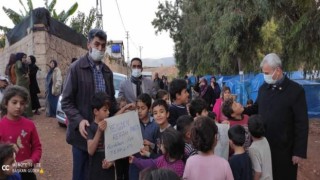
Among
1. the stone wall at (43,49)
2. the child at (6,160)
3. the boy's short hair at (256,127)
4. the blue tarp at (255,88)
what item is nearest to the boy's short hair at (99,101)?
the child at (6,160)

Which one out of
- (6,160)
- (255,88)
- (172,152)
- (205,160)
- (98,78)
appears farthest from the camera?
(255,88)

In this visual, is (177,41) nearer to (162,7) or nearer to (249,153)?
(162,7)

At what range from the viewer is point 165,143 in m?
2.93

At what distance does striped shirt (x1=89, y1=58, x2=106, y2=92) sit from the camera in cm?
346

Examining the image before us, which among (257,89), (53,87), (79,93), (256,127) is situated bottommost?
(257,89)

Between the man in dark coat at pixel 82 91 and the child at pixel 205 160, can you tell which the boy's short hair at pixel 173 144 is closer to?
the child at pixel 205 160

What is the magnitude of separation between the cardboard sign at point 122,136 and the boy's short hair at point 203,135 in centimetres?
51

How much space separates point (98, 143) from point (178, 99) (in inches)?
50.4

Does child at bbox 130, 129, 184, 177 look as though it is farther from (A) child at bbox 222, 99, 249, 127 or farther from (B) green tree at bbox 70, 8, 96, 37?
(B) green tree at bbox 70, 8, 96, 37

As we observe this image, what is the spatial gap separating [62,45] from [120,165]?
11648mm

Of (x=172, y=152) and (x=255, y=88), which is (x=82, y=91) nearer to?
(x=172, y=152)

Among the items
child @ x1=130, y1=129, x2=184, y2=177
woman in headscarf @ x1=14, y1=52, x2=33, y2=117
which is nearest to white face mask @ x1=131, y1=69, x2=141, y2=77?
child @ x1=130, y1=129, x2=184, y2=177

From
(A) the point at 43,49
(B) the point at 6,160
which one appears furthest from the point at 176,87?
(A) the point at 43,49

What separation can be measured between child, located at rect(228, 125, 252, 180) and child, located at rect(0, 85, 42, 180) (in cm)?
176
